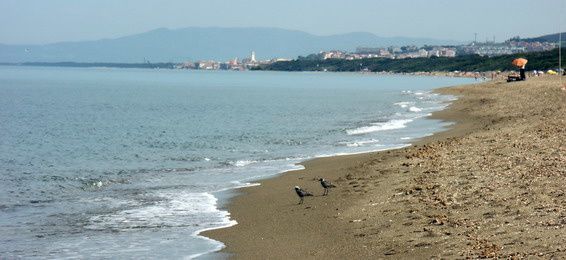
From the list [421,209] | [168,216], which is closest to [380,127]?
[168,216]

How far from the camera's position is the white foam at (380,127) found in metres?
37.4

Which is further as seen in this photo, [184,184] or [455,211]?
[184,184]

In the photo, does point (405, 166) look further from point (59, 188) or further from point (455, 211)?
point (59, 188)

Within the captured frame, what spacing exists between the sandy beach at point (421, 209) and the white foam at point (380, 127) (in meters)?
15.5

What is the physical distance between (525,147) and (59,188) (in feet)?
39.7

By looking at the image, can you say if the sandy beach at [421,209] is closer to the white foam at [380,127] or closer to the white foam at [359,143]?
the white foam at [359,143]

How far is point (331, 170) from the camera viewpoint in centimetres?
2159

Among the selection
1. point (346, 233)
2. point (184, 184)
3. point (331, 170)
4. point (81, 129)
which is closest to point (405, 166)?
point (331, 170)

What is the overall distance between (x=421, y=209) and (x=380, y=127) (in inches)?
1044

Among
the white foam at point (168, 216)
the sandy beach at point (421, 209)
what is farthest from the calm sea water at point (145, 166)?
the sandy beach at point (421, 209)

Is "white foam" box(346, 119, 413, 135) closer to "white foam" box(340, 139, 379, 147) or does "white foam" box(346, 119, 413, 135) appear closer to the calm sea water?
the calm sea water

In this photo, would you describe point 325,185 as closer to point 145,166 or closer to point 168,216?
point 168,216

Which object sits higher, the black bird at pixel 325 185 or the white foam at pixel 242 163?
the black bird at pixel 325 185

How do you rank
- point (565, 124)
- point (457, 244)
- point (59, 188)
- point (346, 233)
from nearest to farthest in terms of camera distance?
point (457, 244)
point (346, 233)
point (59, 188)
point (565, 124)
